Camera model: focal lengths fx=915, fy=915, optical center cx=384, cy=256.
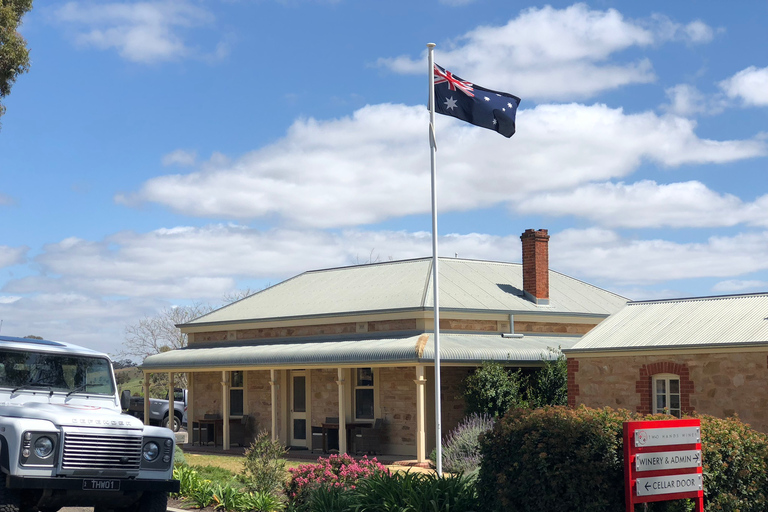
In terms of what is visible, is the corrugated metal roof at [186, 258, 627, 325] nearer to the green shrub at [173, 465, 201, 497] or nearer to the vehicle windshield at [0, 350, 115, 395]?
the green shrub at [173, 465, 201, 497]

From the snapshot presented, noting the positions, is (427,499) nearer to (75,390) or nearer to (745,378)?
(75,390)

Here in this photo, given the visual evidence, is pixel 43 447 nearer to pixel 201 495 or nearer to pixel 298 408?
pixel 201 495

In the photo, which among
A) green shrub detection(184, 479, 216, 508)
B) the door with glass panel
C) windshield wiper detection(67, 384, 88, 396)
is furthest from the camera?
the door with glass panel

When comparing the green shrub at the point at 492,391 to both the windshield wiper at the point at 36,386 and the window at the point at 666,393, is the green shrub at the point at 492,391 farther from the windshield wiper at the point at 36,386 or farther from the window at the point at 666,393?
the windshield wiper at the point at 36,386

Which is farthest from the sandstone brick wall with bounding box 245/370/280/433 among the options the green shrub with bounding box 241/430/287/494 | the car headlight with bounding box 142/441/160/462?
the car headlight with bounding box 142/441/160/462

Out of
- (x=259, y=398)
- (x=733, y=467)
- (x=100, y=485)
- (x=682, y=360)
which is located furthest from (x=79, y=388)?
(x=259, y=398)

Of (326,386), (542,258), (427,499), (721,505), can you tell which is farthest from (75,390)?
(542,258)

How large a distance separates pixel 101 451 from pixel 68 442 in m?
0.39

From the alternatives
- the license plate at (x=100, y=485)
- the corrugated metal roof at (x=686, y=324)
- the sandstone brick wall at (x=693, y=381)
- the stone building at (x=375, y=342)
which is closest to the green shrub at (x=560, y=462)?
the license plate at (x=100, y=485)

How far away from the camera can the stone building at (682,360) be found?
1748 cm

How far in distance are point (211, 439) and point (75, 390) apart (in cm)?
1832

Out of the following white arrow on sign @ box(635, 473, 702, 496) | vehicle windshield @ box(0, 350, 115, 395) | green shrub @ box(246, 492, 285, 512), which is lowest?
green shrub @ box(246, 492, 285, 512)

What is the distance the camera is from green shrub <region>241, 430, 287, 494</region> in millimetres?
13664

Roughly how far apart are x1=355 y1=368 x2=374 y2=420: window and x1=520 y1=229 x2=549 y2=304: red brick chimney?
5450 millimetres
